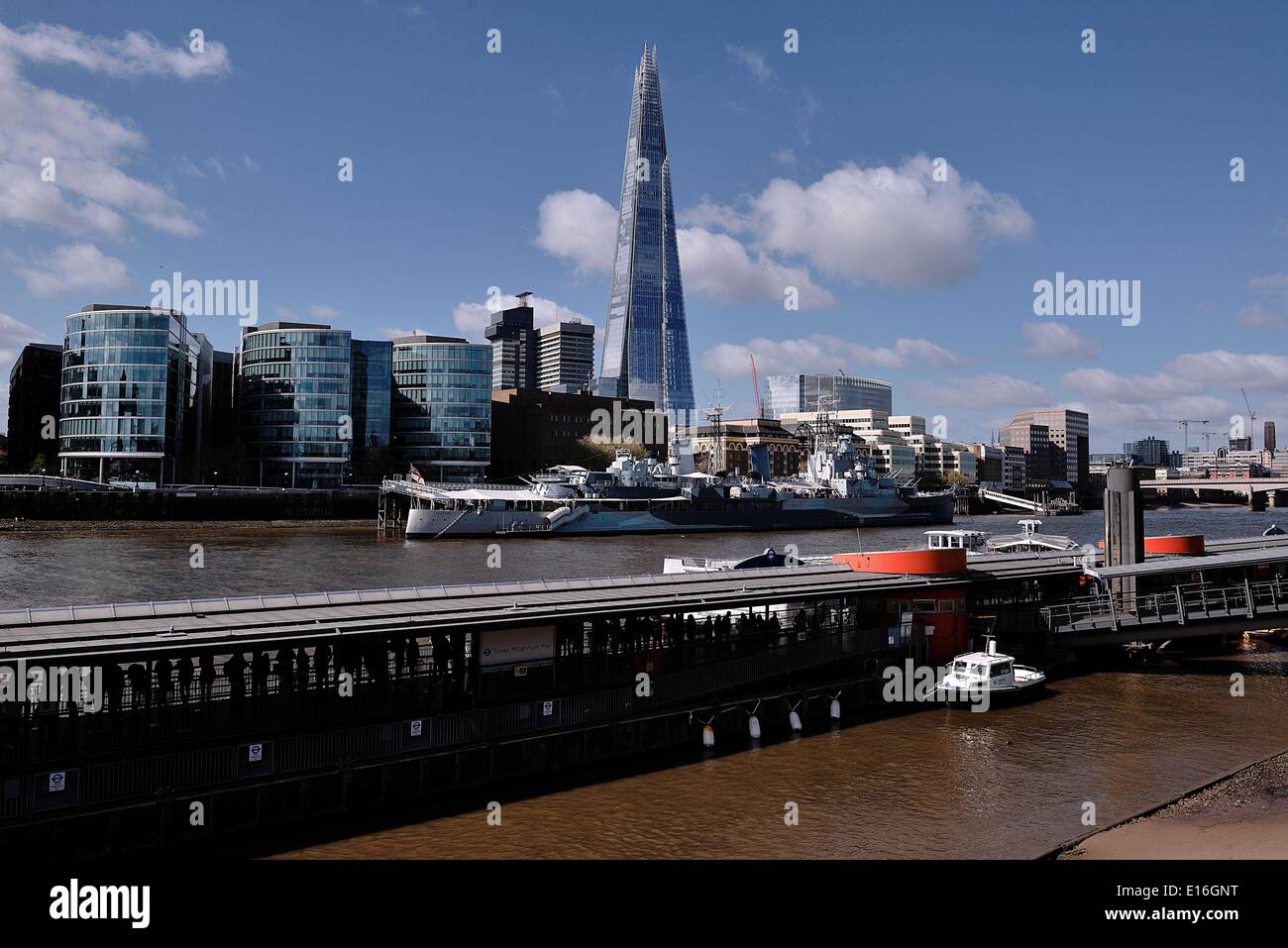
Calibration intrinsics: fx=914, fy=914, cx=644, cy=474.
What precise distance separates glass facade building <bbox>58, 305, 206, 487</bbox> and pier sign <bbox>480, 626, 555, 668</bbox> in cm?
13667

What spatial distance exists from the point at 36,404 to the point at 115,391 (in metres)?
53.9

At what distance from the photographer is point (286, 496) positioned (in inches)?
5586

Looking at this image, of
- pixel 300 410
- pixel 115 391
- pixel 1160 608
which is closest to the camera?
pixel 1160 608

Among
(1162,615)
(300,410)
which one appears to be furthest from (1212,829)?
(300,410)

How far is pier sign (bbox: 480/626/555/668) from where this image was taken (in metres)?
25.9

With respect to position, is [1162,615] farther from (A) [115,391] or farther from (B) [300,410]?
(B) [300,410]

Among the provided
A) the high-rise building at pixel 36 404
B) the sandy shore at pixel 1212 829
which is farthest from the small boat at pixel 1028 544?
the high-rise building at pixel 36 404

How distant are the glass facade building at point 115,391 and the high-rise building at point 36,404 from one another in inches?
1463

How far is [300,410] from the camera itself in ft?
556

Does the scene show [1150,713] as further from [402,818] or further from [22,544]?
[22,544]

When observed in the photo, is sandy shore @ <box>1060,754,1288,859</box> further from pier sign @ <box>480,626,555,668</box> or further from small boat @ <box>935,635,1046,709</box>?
pier sign @ <box>480,626,555,668</box>

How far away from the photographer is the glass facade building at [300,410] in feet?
554
